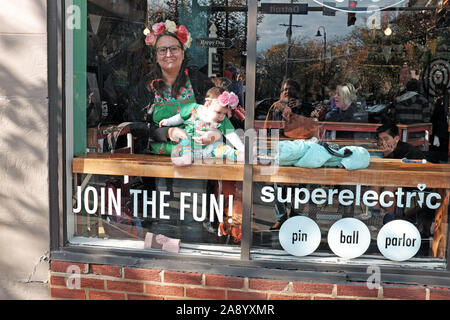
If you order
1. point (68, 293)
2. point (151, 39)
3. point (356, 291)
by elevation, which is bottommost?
point (68, 293)

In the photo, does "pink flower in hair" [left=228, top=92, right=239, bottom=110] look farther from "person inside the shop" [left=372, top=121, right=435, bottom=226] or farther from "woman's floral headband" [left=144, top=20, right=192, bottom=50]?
"person inside the shop" [left=372, top=121, right=435, bottom=226]

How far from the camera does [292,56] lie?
591 cm

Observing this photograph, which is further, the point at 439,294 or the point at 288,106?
the point at 288,106

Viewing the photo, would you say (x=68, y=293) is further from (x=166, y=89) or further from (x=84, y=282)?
(x=166, y=89)

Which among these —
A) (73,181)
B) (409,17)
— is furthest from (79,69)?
(409,17)

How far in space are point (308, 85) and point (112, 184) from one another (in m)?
3.33

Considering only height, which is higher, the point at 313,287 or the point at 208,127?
the point at 208,127

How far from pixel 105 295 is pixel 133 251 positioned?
330 mm

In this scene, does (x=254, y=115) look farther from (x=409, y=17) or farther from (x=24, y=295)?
(x=409, y=17)

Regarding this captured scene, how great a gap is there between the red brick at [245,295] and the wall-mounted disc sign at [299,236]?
0.32 meters

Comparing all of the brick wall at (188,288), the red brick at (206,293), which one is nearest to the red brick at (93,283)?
the brick wall at (188,288)

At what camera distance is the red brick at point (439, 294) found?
261 cm

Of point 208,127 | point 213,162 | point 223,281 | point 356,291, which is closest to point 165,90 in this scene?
point 208,127

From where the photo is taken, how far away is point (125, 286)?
288 cm
